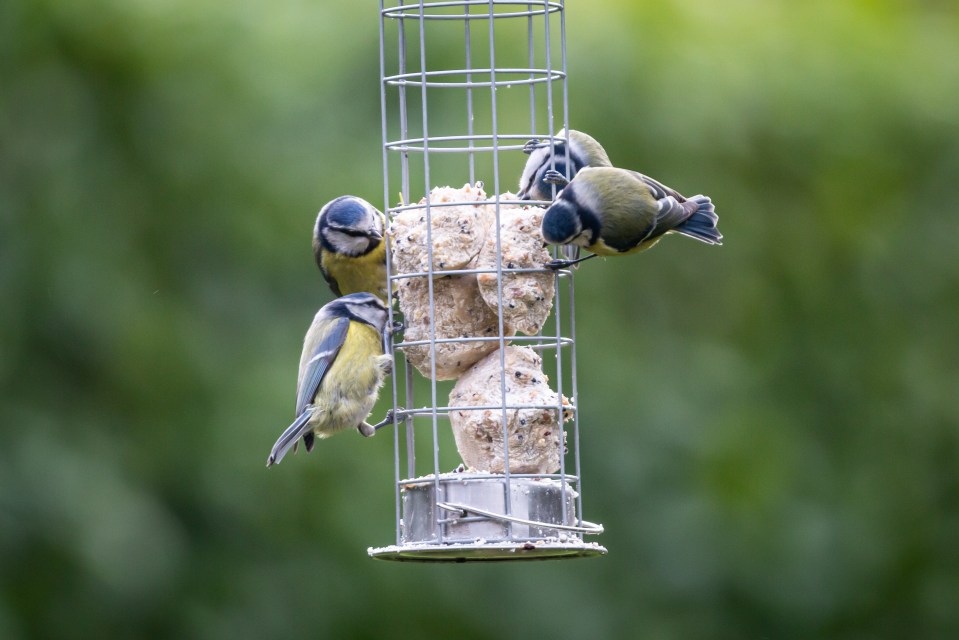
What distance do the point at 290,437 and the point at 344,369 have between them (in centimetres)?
36

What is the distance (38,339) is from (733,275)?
165 inches

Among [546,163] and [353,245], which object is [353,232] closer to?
[353,245]

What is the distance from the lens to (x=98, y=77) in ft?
29.6

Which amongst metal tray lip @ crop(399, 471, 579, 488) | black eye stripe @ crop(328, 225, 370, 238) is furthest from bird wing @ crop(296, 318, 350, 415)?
metal tray lip @ crop(399, 471, 579, 488)

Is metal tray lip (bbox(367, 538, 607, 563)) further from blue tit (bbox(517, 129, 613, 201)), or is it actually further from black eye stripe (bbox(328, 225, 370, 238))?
black eye stripe (bbox(328, 225, 370, 238))

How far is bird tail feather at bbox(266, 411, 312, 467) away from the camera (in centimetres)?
615

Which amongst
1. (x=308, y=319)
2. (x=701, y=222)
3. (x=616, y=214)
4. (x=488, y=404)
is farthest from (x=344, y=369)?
(x=308, y=319)

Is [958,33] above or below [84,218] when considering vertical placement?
above

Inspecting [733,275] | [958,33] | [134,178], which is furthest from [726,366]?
[134,178]

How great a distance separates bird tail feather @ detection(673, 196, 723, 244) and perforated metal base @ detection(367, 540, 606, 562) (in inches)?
64.5

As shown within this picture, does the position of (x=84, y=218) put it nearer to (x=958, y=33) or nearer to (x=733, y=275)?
(x=733, y=275)

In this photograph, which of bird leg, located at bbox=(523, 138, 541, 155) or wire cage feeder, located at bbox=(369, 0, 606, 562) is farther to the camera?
bird leg, located at bbox=(523, 138, 541, 155)

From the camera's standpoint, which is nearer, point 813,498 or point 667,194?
point 667,194

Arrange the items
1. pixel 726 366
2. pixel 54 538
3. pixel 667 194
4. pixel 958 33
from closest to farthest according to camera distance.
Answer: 1. pixel 667 194
2. pixel 54 538
3. pixel 726 366
4. pixel 958 33
